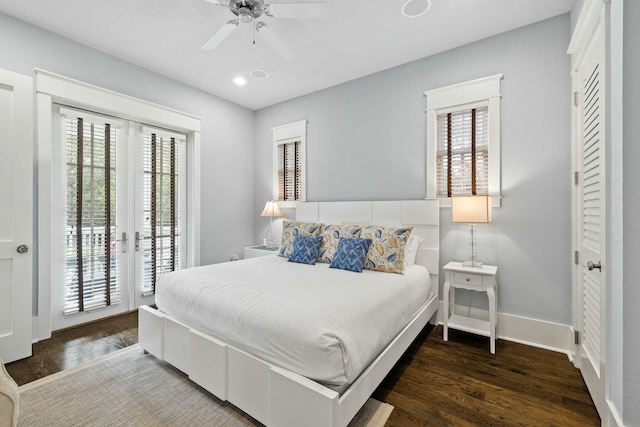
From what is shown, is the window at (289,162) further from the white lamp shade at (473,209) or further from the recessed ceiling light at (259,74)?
the white lamp shade at (473,209)

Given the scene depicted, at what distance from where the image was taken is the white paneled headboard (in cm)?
310

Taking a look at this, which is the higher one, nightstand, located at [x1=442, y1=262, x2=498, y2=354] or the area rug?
nightstand, located at [x1=442, y1=262, x2=498, y2=354]

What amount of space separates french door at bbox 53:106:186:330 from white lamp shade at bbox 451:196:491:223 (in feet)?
11.5

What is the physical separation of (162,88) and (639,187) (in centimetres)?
444

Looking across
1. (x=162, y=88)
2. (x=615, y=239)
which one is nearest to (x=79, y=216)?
(x=162, y=88)

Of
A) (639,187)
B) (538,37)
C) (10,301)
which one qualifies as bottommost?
(10,301)

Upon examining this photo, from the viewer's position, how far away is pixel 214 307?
1940 mm

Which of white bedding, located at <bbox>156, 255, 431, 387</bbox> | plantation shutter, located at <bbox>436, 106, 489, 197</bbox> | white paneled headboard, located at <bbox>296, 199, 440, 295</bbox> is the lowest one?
white bedding, located at <bbox>156, 255, 431, 387</bbox>

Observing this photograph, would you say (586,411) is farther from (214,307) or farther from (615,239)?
(214,307)

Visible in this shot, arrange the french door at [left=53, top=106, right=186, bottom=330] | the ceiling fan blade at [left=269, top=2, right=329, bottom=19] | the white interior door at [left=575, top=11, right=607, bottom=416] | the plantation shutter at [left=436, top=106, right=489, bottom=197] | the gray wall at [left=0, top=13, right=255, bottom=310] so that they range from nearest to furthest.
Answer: the white interior door at [left=575, top=11, right=607, bottom=416] → the ceiling fan blade at [left=269, top=2, right=329, bottom=19] → the gray wall at [left=0, top=13, right=255, bottom=310] → the plantation shutter at [left=436, top=106, right=489, bottom=197] → the french door at [left=53, top=106, right=186, bottom=330]

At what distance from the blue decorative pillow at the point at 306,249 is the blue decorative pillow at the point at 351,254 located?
0.88 ft

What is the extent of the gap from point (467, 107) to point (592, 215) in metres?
1.52

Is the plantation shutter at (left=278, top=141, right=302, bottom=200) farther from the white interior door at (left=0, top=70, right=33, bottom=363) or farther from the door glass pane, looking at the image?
the white interior door at (left=0, top=70, right=33, bottom=363)

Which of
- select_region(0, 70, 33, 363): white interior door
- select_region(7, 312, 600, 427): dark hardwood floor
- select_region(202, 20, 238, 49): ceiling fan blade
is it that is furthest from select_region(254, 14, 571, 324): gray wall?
select_region(0, 70, 33, 363): white interior door
